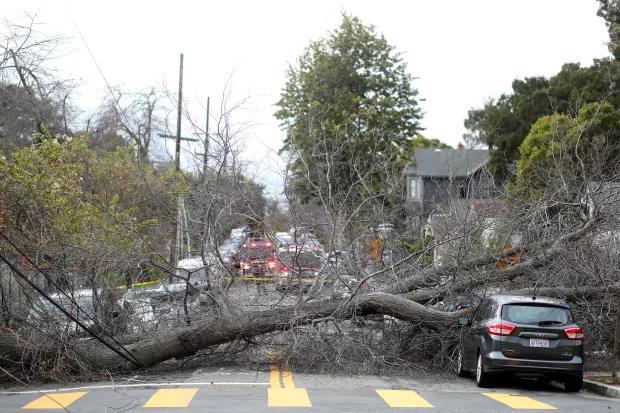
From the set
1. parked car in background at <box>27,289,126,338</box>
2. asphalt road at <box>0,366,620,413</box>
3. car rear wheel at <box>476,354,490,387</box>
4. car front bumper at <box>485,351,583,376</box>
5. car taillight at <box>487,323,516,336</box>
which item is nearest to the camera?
asphalt road at <box>0,366,620,413</box>

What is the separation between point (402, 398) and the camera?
39.6ft

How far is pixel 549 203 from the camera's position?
17828 millimetres

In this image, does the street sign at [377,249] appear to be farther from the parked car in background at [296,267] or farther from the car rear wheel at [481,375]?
the car rear wheel at [481,375]

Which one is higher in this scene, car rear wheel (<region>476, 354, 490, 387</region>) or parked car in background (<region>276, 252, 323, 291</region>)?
parked car in background (<region>276, 252, 323, 291</region>)

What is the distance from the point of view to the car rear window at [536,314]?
13055mm

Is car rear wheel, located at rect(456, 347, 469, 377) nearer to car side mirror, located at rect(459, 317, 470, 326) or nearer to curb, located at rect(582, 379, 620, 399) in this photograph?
car side mirror, located at rect(459, 317, 470, 326)

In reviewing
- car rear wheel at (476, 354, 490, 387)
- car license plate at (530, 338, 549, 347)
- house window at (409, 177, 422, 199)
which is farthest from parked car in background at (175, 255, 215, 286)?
house window at (409, 177, 422, 199)

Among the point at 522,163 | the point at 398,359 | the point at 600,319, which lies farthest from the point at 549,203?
the point at 522,163

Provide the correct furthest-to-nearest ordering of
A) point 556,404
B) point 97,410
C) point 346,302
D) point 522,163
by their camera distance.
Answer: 1. point 522,163
2. point 346,302
3. point 556,404
4. point 97,410

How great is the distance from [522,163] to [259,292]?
76.8ft

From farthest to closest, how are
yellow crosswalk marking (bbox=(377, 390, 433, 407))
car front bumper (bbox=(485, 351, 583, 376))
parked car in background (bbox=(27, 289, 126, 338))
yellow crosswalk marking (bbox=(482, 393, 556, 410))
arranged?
1. parked car in background (bbox=(27, 289, 126, 338))
2. car front bumper (bbox=(485, 351, 583, 376))
3. yellow crosswalk marking (bbox=(377, 390, 433, 407))
4. yellow crosswalk marking (bbox=(482, 393, 556, 410))

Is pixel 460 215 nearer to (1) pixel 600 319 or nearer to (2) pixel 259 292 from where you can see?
(1) pixel 600 319

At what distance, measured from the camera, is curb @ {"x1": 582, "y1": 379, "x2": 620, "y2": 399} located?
1293cm

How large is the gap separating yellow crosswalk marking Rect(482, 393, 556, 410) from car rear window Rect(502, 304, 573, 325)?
50.0 inches
